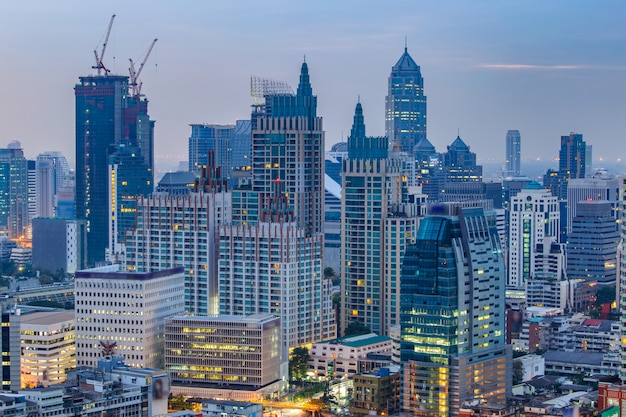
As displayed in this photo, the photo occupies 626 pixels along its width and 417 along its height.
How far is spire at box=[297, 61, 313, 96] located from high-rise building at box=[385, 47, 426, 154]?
78522 millimetres

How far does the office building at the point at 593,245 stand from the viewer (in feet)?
368

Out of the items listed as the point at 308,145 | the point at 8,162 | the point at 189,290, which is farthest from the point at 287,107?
the point at 8,162

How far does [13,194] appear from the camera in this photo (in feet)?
508

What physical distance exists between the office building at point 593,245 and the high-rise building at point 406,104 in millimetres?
56684

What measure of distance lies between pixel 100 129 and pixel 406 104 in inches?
1626

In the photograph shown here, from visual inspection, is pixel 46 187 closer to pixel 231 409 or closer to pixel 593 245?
pixel 593 245

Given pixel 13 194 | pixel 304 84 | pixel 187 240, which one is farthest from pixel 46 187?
pixel 187 240

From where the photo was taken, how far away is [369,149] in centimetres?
8738

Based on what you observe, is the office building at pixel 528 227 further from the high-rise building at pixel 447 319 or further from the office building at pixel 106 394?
the office building at pixel 106 394

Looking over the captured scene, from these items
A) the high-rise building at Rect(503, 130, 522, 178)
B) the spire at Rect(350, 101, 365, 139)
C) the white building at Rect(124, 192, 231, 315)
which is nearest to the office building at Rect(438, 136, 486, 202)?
the high-rise building at Rect(503, 130, 522, 178)

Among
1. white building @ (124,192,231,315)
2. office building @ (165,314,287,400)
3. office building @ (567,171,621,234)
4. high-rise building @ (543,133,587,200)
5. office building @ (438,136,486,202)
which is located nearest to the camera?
office building @ (165,314,287,400)

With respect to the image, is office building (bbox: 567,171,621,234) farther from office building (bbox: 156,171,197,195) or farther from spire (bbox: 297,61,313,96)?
spire (bbox: 297,61,313,96)

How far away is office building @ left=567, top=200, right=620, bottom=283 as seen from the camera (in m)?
112

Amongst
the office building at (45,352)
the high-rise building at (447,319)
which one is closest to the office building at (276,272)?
the office building at (45,352)
